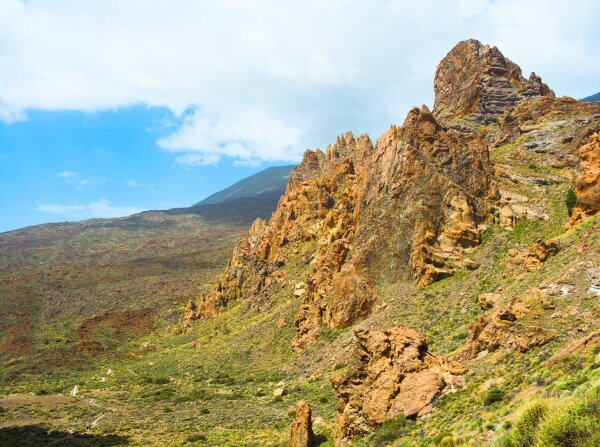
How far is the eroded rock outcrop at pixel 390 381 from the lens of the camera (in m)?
21.5

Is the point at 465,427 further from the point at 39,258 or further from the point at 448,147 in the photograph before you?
the point at 39,258

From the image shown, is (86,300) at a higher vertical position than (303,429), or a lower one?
lower

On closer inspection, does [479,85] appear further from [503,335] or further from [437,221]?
[503,335]

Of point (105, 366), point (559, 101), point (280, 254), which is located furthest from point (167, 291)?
point (559, 101)

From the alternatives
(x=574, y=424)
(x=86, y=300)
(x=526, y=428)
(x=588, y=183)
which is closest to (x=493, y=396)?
(x=526, y=428)

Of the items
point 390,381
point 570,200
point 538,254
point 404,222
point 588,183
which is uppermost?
point 588,183

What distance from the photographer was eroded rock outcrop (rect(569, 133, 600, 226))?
37269 mm

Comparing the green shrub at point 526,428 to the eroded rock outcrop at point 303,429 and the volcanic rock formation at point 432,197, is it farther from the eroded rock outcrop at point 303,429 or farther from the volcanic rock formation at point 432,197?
the volcanic rock formation at point 432,197

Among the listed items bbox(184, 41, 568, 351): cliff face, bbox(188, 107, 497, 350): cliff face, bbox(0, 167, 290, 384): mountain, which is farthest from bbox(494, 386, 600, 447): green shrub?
bbox(0, 167, 290, 384): mountain

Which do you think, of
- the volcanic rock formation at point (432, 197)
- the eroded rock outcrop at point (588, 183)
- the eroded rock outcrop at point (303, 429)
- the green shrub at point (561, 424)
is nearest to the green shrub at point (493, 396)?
the green shrub at point (561, 424)

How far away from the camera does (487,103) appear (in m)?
75.4

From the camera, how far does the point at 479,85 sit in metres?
77.8

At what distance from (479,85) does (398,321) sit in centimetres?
5510

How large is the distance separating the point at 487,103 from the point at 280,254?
4859cm
